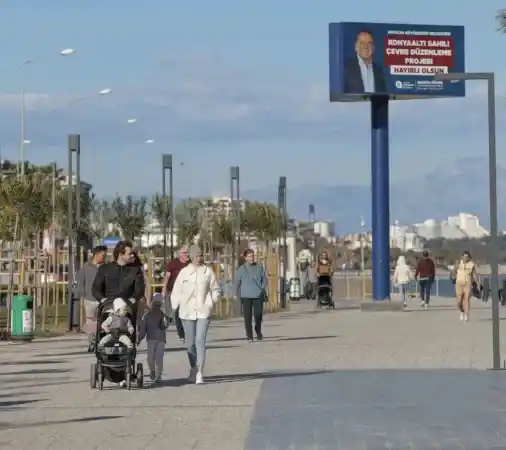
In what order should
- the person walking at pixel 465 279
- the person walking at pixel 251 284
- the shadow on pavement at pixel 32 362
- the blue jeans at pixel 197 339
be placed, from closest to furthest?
the blue jeans at pixel 197 339
the shadow on pavement at pixel 32 362
the person walking at pixel 251 284
the person walking at pixel 465 279

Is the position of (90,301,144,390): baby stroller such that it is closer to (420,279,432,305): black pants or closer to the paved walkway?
the paved walkway

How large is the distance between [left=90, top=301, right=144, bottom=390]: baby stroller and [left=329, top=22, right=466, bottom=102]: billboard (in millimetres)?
28562

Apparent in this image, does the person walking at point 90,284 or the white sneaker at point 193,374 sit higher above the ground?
the person walking at point 90,284

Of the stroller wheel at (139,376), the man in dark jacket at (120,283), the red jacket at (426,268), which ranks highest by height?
the man in dark jacket at (120,283)

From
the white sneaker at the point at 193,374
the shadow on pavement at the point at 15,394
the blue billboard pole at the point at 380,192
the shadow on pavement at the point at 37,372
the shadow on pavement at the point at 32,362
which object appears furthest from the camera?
the blue billboard pole at the point at 380,192

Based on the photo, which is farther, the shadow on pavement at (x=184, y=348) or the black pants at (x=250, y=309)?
the black pants at (x=250, y=309)

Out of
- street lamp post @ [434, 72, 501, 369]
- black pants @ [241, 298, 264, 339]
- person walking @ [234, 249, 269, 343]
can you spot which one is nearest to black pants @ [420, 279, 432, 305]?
black pants @ [241, 298, 264, 339]

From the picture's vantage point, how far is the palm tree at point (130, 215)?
71188 millimetres

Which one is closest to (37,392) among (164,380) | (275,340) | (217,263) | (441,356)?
(164,380)

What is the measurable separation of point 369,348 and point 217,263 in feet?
58.7

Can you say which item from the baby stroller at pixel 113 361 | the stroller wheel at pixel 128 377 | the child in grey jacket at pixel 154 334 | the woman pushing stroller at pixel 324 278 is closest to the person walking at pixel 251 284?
the child in grey jacket at pixel 154 334

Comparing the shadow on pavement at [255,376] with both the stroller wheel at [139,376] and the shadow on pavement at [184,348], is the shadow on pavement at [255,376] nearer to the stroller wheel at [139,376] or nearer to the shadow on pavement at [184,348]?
the stroller wheel at [139,376]

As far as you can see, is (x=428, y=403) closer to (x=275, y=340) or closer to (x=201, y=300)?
(x=201, y=300)

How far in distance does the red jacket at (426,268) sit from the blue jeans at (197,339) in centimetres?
2692
